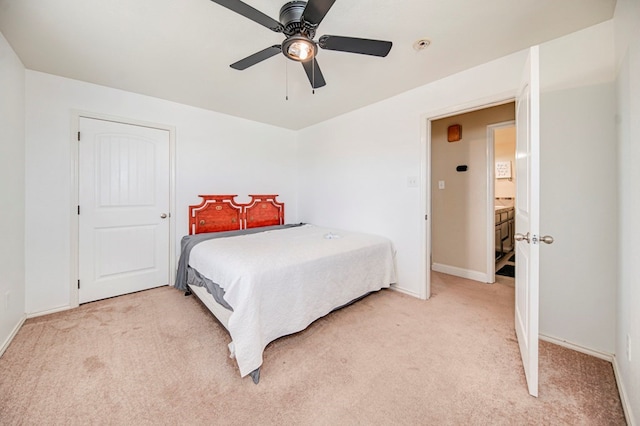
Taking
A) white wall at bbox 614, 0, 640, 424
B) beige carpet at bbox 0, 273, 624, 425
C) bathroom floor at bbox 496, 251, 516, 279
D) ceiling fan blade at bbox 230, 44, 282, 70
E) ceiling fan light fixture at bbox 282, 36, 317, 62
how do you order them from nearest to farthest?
white wall at bbox 614, 0, 640, 424 → beige carpet at bbox 0, 273, 624, 425 → ceiling fan light fixture at bbox 282, 36, 317, 62 → ceiling fan blade at bbox 230, 44, 282, 70 → bathroom floor at bbox 496, 251, 516, 279

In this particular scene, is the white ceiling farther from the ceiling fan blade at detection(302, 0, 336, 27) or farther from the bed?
the bed

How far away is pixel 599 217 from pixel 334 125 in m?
3.02

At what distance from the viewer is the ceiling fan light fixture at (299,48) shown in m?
1.45

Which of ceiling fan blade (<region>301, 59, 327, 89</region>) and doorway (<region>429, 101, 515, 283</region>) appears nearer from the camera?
ceiling fan blade (<region>301, 59, 327, 89</region>)

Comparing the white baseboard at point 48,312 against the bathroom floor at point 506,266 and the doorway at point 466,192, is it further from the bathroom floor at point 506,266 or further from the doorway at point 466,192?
the bathroom floor at point 506,266

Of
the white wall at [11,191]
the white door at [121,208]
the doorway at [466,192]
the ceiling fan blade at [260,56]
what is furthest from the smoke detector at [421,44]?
the white wall at [11,191]

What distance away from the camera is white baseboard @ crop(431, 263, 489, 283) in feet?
10.8

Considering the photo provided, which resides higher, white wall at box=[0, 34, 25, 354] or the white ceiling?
the white ceiling

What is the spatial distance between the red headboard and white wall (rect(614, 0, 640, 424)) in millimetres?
3756

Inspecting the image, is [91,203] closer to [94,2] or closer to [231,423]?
[94,2]

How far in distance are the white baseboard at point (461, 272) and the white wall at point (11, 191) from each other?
181 inches

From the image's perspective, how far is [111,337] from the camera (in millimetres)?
2035

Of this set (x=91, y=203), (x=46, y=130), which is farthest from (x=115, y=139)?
(x=91, y=203)

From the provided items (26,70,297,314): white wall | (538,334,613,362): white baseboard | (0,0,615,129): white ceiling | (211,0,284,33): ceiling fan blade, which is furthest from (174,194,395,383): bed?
(0,0,615,129): white ceiling
